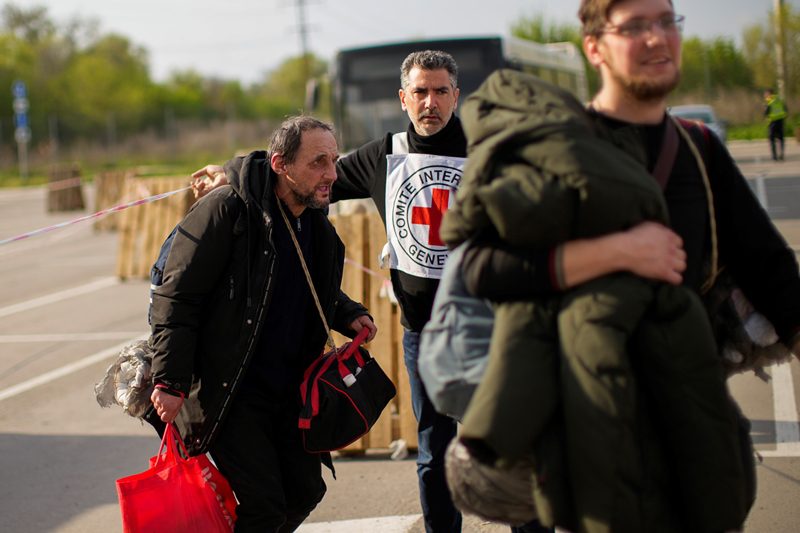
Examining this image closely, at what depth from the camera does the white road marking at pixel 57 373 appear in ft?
27.8

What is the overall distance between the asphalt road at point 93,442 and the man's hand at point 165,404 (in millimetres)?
1632

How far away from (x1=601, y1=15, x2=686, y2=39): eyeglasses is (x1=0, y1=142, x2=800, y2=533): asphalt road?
302cm

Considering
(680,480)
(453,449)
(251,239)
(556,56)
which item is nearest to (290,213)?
(251,239)

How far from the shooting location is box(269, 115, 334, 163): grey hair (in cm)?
390

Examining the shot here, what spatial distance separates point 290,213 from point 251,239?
26 cm

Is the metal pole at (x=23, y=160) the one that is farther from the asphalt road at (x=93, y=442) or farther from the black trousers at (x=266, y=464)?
the black trousers at (x=266, y=464)

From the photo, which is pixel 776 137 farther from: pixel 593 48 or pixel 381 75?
pixel 593 48

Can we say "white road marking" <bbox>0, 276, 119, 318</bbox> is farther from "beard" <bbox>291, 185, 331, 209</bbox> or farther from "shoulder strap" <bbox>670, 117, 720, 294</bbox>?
"shoulder strap" <bbox>670, 117, 720, 294</bbox>

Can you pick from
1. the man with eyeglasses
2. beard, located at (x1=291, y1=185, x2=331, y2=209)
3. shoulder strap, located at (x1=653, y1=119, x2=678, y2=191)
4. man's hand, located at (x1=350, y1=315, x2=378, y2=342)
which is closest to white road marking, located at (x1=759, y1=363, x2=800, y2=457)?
man's hand, located at (x1=350, y1=315, x2=378, y2=342)

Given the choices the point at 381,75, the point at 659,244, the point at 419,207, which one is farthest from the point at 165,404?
the point at 381,75

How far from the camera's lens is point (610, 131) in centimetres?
243

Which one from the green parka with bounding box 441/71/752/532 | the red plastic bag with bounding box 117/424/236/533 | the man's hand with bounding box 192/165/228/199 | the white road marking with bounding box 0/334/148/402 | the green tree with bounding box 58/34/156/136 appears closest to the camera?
the green parka with bounding box 441/71/752/532

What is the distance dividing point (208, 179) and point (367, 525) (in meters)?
1.94

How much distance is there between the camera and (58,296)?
43.6ft
